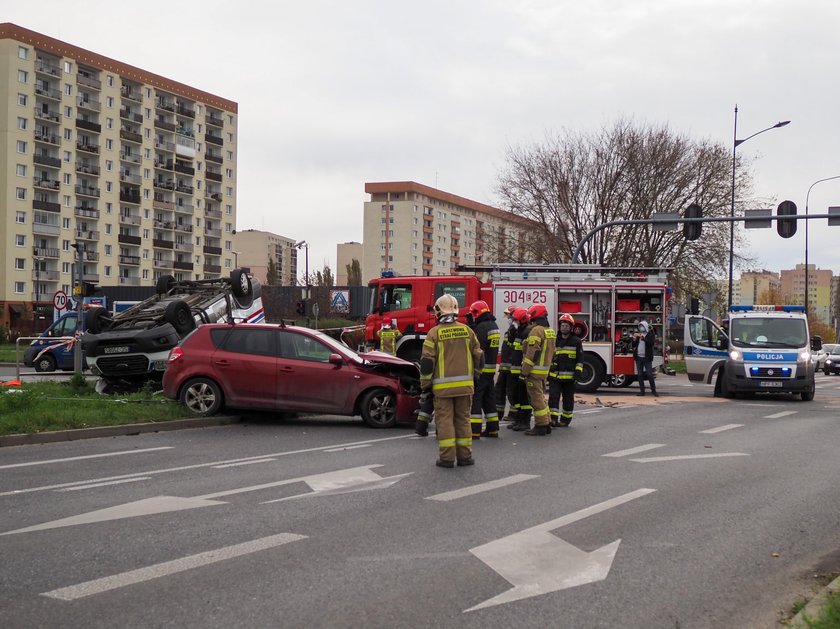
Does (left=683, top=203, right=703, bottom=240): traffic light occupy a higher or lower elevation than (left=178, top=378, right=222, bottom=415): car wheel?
higher

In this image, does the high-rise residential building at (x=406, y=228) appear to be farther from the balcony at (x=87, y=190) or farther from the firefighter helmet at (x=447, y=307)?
the firefighter helmet at (x=447, y=307)

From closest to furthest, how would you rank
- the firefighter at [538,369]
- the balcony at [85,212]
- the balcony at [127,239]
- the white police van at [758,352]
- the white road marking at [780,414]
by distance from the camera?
the firefighter at [538,369]
the white road marking at [780,414]
the white police van at [758,352]
the balcony at [85,212]
the balcony at [127,239]

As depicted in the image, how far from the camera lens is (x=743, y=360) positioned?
64.3 ft

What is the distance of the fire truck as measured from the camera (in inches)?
845

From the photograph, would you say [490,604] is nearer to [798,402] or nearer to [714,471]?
[714,471]

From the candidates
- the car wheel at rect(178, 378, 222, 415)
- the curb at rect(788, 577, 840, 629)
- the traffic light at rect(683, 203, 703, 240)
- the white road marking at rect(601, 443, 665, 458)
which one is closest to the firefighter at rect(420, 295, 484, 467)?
the white road marking at rect(601, 443, 665, 458)

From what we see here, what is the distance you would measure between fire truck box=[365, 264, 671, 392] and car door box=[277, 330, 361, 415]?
9042 millimetres

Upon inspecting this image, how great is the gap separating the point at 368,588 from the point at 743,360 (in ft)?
54.2

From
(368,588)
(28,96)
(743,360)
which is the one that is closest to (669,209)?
(743,360)

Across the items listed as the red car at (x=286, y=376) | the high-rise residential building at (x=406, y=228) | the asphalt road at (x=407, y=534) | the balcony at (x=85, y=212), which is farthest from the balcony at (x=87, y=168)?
the asphalt road at (x=407, y=534)

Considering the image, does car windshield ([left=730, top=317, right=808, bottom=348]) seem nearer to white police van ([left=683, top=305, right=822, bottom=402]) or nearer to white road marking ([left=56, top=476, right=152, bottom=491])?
white police van ([left=683, top=305, right=822, bottom=402])

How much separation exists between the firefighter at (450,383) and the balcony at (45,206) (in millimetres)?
77668

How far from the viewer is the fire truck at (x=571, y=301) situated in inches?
845

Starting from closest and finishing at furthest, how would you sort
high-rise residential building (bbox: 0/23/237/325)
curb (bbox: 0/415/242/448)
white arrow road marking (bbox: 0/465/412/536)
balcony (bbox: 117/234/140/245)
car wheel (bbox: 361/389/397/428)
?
white arrow road marking (bbox: 0/465/412/536) < curb (bbox: 0/415/242/448) < car wheel (bbox: 361/389/397/428) < high-rise residential building (bbox: 0/23/237/325) < balcony (bbox: 117/234/140/245)
